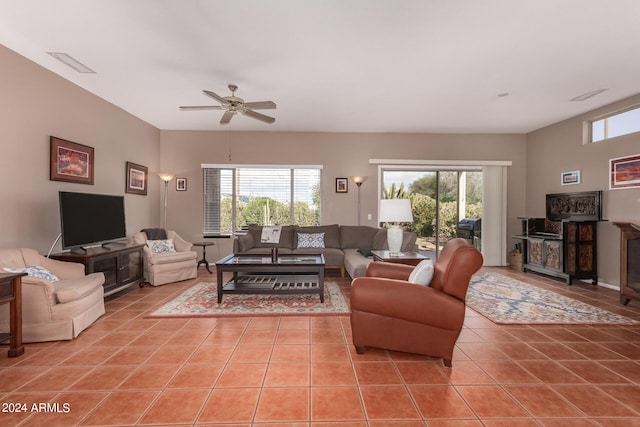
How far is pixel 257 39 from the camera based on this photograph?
292 centimetres

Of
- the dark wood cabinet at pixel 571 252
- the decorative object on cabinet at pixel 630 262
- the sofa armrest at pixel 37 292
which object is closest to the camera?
the sofa armrest at pixel 37 292

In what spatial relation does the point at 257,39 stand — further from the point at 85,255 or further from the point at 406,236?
the point at 406,236

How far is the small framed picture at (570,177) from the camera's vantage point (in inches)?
204

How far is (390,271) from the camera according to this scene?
2.93 metres

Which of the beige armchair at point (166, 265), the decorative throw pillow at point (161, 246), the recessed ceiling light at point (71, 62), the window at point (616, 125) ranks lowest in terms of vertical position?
the beige armchair at point (166, 265)

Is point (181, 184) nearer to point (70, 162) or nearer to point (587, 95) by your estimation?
point (70, 162)

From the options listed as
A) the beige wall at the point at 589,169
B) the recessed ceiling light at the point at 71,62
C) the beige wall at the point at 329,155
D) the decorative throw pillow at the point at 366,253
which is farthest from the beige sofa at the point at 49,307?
the beige wall at the point at 589,169

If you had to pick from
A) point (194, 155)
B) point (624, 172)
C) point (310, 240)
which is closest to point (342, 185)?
point (310, 240)

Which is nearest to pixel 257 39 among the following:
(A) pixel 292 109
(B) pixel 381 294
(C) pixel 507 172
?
(A) pixel 292 109

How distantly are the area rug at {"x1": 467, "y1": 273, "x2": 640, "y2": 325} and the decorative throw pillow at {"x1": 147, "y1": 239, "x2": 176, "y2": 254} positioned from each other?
463cm

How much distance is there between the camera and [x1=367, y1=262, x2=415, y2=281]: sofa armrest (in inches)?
114

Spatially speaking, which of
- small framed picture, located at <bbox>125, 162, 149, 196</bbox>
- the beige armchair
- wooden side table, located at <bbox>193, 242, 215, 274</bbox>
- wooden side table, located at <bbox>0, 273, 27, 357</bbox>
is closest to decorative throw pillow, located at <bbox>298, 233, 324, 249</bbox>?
wooden side table, located at <bbox>193, 242, 215, 274</bbox>

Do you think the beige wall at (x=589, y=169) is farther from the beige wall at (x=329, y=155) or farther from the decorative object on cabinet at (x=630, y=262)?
the decorative object on cabinet at (x=630, y=262)

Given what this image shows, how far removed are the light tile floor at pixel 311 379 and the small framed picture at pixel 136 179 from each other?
293 cm
